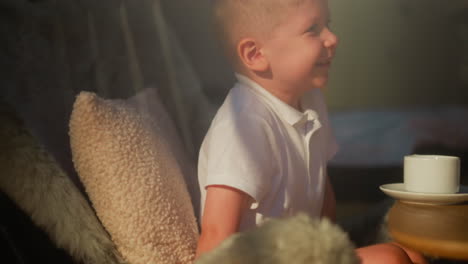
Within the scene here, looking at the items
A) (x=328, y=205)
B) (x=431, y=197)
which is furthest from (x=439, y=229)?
(x=328, y=205)

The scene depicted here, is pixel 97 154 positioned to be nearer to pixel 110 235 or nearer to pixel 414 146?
pixel 110 235

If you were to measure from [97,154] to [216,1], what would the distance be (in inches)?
14.9

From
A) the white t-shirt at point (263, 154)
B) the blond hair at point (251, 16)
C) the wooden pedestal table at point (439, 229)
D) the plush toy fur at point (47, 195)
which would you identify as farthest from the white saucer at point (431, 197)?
the plush toy fur at point (47, 195)

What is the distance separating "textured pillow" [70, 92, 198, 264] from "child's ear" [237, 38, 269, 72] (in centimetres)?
26

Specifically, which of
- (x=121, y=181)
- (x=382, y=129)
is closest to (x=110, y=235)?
(x=121, y=181)

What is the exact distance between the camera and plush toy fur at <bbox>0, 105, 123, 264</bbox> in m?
0.72

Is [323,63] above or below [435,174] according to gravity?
above

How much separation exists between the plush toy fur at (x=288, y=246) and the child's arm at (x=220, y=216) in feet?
0.47

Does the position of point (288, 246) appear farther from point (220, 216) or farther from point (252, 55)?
point (252, 55)

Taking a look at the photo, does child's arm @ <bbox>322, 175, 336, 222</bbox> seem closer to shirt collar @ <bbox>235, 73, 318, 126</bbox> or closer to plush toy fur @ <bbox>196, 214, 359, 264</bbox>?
shirt collar @ <bbox>235, 73, 318, 126</bbox>

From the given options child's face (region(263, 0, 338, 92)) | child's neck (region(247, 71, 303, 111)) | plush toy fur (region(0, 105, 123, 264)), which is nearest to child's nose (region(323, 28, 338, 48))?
child's face (region(263, 0, 338, 92))

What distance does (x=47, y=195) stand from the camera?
2.40 feet

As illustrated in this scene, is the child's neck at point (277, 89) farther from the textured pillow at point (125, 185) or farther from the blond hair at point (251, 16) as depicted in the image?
the textured pillow at point (125, 185)

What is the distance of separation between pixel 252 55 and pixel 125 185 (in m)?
0.35
